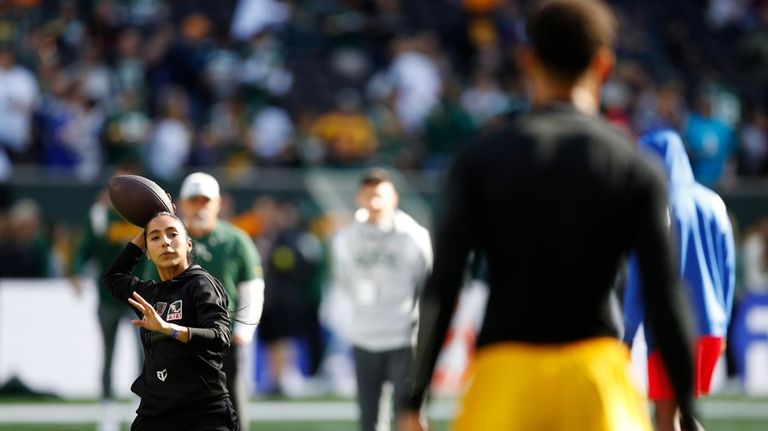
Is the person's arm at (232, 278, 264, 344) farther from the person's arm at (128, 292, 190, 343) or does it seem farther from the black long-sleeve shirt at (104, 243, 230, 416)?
the person's arm at (128, 292, 190, 343)

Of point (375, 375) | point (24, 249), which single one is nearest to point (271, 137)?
point (24, 249)

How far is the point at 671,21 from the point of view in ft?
81.9

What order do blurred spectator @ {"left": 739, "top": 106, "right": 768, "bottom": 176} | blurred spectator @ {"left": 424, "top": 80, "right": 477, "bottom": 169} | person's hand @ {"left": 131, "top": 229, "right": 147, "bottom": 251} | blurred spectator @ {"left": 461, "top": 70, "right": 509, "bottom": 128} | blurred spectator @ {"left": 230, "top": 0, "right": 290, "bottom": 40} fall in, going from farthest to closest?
blurred spectator @ {"left": 739, "top": 106, "right": 768, "bottom": 176} < blurred spectator @ {"left": 230, "top": 0, "right": 290, "bottom": 40} < blurred spectator @ {"left": 461, "top": 70, "right": 509, "bottom": 128} < blurred spectator @ {"left": 424, "top": 80, "right": 477, "bottom": 169} < person's hand @ {"left": 131, "top": 229, "right": 147, "bottom": 251}

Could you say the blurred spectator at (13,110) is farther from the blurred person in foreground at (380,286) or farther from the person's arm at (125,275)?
the person's arm at (125,275)

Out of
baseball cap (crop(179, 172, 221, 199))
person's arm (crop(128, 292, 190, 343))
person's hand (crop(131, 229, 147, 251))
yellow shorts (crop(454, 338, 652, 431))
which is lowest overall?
yellow shorts (crop(454, 338, 652, 431))

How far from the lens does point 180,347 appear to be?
19.6 ft

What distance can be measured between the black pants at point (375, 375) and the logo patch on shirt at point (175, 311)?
3279mm

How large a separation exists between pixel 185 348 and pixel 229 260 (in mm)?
2430

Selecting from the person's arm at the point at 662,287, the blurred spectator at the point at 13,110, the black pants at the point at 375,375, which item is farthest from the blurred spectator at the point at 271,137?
the person's arm at the point at 662,287

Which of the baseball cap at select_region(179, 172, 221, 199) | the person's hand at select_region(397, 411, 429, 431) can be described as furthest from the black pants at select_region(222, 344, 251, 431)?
the person's hand at select_region(397, 411, 429, 431)

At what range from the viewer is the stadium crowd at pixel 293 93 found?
681 inches

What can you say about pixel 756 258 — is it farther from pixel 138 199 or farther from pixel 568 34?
pixel 568 34

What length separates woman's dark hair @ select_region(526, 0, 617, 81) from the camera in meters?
3.79

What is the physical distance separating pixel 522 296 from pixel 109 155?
14189 mm
